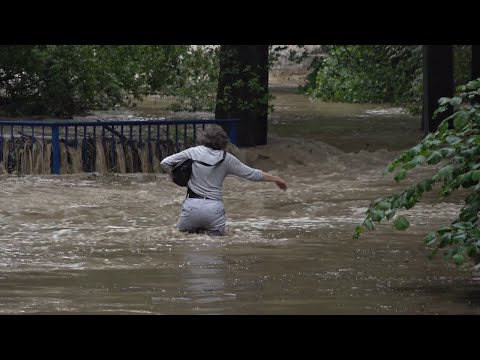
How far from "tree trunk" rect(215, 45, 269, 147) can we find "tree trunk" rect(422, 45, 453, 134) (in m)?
3.37

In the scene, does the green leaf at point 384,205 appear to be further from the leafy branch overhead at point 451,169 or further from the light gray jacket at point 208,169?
the light gray jacket at point 208,169

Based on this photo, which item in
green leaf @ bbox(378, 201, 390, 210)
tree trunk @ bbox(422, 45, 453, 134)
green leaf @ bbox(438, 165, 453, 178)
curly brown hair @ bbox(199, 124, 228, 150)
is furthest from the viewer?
tree trunk @ bbox(422, 45, 453, 134)

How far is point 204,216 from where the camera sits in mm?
12656

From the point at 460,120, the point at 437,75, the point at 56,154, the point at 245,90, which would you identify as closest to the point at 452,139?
the point at 460,120

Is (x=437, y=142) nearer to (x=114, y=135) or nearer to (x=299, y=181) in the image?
(x=299, y=181)

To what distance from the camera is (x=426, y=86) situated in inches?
892

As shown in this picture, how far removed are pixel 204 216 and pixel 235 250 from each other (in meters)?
0.73

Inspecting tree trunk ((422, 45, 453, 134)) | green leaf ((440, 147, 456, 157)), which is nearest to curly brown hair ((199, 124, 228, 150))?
green leaf ((440, 147, 456, 157))

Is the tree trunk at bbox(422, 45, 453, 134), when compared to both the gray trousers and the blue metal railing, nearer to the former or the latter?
the blue metal railing

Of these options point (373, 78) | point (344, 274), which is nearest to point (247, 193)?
point (344, 274)

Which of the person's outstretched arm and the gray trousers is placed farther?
the gray trousers

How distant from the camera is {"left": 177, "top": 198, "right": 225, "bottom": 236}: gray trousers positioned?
1263 cm

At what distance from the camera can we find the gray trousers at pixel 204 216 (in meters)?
12.6

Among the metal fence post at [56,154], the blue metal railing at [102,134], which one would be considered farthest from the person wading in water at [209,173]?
the metal fence post at [56,154]
